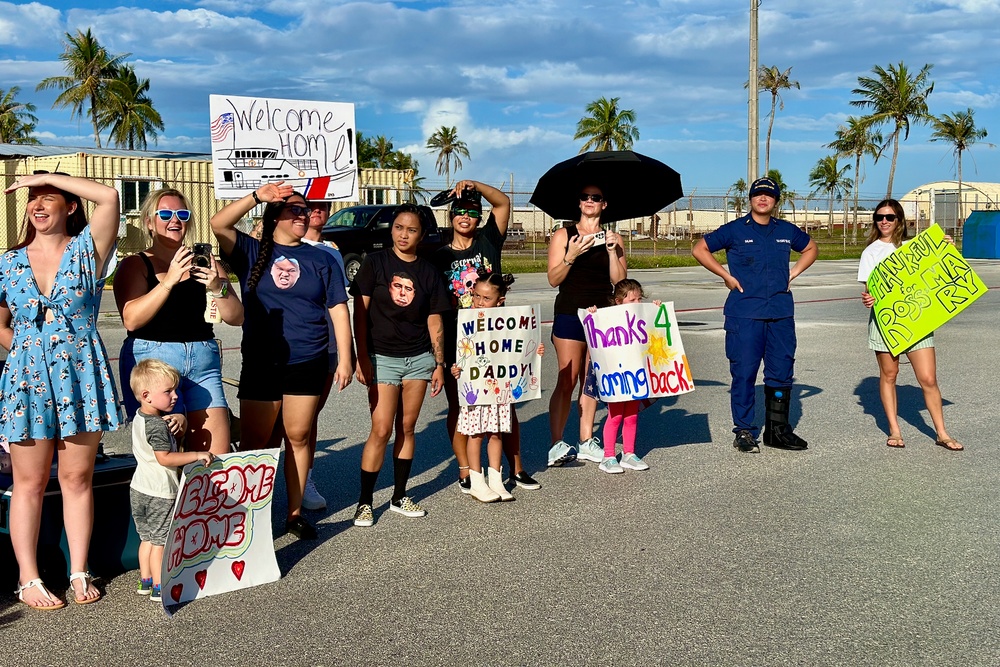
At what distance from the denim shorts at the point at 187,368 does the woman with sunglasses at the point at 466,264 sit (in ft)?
5.36

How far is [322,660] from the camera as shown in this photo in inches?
154

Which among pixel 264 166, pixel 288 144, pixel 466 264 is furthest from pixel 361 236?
pixel 466 264

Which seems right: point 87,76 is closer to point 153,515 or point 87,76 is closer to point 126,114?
point 126,114

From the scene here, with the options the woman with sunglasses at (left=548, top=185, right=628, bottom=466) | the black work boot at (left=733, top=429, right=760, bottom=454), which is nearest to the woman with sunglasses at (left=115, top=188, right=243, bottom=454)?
the woman with sunglasses at (left=548, top=185, right=628, bottom=466)

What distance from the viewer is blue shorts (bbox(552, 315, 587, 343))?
7027 millimetres

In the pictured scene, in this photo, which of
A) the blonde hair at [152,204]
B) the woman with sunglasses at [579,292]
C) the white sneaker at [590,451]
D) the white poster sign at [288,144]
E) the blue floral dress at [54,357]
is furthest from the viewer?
the white poster sign at [288,144]

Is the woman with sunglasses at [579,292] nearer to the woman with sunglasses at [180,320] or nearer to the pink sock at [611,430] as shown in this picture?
the pink sock at [611,430]

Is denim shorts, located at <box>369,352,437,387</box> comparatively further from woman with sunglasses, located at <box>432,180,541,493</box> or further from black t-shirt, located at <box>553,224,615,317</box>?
black t-shirt, located at <box>553,224,615,317</box>

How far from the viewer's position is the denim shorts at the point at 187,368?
186 inches

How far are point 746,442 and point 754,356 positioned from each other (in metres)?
0.62

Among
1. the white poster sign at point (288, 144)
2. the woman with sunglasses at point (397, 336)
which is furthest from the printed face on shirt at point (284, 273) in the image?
the white poster sign at point (288, 144)

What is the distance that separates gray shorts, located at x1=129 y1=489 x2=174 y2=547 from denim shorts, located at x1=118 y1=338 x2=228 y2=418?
0.40 metres

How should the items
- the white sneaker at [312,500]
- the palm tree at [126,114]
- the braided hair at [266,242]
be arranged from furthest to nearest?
the palm tree at [126,114] < the white sneaker at [312,500] < the braided hair at [266,242]

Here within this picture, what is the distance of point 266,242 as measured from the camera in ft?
17.9
